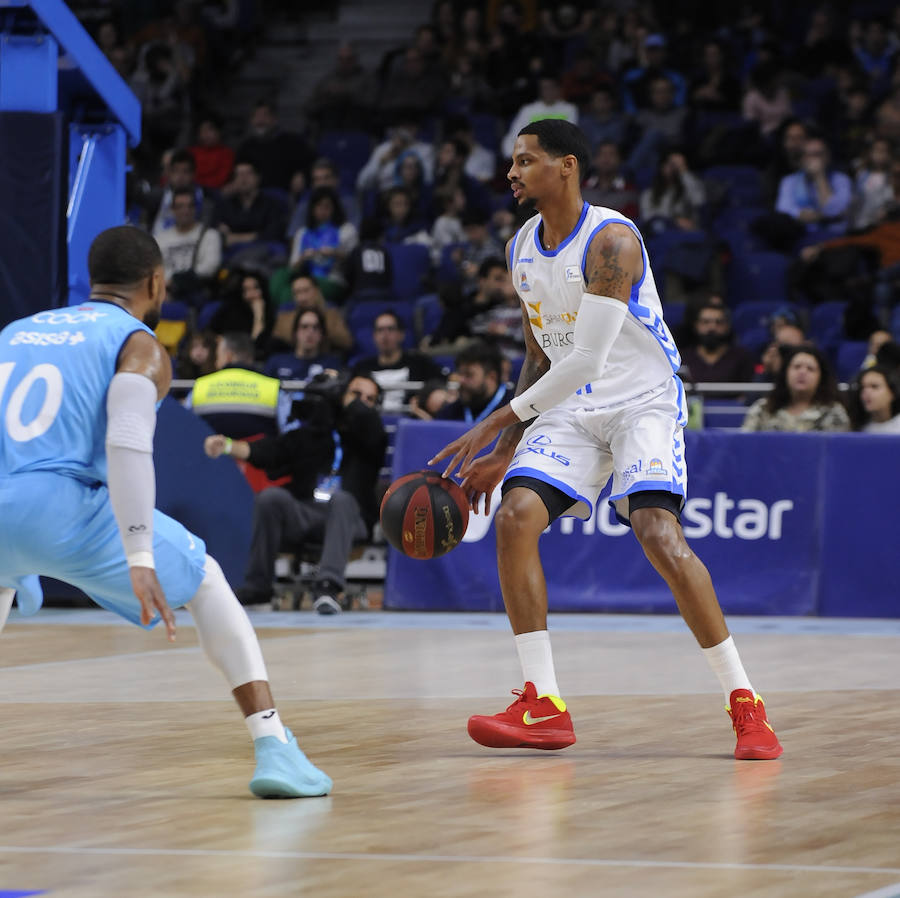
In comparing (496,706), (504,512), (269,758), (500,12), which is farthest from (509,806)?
(500,12)

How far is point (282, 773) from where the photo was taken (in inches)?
175

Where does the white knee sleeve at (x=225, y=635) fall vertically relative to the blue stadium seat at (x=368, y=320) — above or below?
below

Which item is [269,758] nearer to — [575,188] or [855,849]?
[855,849]

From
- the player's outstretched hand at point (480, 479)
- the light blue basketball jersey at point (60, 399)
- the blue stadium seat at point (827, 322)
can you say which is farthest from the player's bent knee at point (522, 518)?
the blue stadium seat at point (827, 322)

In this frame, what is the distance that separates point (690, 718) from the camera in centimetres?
626

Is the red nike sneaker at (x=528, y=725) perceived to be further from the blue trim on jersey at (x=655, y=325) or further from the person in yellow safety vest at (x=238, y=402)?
the person in yellow safety vest at (x=238, y=402)

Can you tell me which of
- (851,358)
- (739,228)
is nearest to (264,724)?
(851,358)

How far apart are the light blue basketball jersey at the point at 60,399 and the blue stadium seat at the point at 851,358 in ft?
31.6

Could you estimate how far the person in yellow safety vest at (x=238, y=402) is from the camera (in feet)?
38.0

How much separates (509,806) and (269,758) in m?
0.65

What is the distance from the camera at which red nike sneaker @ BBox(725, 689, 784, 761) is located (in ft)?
17.3

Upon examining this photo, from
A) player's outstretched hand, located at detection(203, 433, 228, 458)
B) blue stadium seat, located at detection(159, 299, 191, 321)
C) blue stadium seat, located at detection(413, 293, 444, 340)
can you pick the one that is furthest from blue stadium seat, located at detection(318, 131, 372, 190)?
player's outstretched hand, located at detection(203, 433, 228, 458)

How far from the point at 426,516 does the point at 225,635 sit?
4.91 ft

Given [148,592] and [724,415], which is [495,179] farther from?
[148,592]
